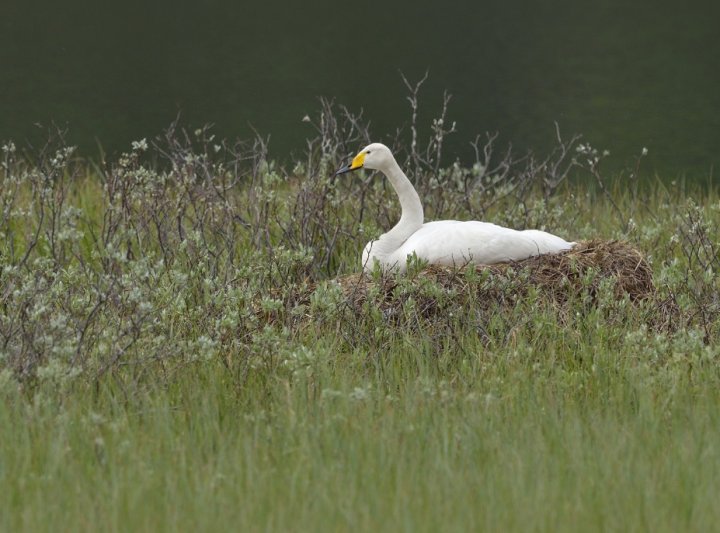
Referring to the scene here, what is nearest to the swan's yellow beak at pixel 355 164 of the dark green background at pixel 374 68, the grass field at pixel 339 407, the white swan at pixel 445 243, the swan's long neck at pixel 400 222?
the white swan at pixel 445 243

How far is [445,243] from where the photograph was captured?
755cm

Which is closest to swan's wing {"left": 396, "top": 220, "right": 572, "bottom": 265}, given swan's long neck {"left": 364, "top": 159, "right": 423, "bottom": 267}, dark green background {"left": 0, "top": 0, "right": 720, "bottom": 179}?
swan's long neck {"left": 364, "top": 159, "right": 423, "bottom": 267}

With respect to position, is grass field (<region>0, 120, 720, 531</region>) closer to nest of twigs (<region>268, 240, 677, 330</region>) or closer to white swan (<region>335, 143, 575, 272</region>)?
nest of twigs (<region>268, 240, 677, 330</region>)

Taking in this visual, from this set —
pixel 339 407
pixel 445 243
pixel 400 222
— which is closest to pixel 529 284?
pixel 445 243

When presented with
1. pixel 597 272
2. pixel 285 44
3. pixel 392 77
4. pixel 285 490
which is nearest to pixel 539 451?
pixel 285 490

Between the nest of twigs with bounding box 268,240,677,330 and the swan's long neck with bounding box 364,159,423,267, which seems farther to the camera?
the swan's long neck with bounding box 364,159,423,267

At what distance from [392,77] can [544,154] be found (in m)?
7.48

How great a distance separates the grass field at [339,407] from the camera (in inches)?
170

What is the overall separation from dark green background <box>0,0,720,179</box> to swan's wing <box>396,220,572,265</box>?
1083 cm

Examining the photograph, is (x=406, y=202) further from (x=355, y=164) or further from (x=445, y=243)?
(x=445, y=243)

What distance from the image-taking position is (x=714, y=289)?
24.0ft

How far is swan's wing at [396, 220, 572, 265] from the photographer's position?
7.49 m

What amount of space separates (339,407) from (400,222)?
306cm

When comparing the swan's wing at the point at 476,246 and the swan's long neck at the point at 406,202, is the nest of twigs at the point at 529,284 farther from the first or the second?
the swan's long neck at the point at 406,202
